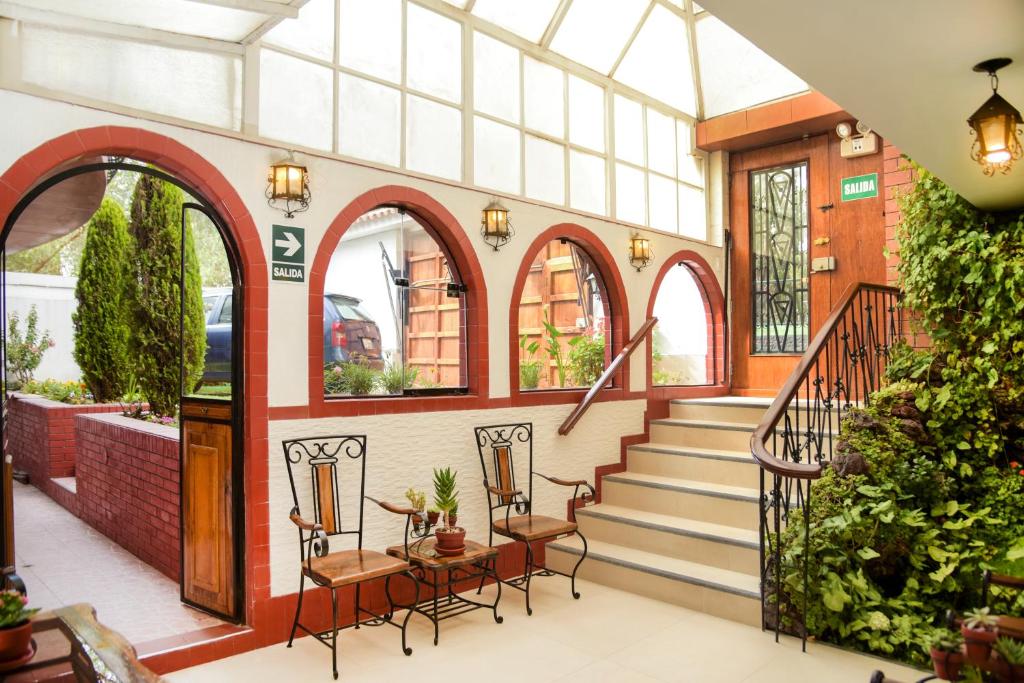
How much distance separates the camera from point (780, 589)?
12.5ft

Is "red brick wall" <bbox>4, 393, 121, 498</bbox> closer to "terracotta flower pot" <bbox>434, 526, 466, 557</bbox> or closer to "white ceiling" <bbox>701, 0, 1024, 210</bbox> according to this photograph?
"terracotta flower pot" <bbox>434, 526, 466, 557</bbox>

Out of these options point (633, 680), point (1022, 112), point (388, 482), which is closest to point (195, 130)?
point (388, 482)

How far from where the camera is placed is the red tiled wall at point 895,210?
206 inches

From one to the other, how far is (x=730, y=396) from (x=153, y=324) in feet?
19.1

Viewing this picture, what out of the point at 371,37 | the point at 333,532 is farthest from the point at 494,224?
the point at 333,532

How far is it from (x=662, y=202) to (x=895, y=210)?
76.3 inches

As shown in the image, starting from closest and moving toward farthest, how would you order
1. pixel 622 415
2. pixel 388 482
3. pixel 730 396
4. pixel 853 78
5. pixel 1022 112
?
pixel 853 78 → pixel 1022 112 → pixel 388 482 → pixel 622 415 → pixel 730 396

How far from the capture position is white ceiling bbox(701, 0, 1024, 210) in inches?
83.7

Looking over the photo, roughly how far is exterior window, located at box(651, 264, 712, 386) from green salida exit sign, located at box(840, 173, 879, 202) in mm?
1703

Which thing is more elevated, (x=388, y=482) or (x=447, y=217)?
(x=447, y=217)

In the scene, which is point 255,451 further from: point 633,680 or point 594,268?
point 594,268

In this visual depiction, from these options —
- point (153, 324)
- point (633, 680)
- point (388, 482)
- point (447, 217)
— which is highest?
point (447, 217)

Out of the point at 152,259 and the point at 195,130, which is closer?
the point at 195,130

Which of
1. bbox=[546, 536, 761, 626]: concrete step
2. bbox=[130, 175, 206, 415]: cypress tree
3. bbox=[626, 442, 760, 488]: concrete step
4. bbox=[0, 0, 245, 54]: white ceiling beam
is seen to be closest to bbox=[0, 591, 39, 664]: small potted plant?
bbox=[0, 0, 245, 54]: white ceiling beam
